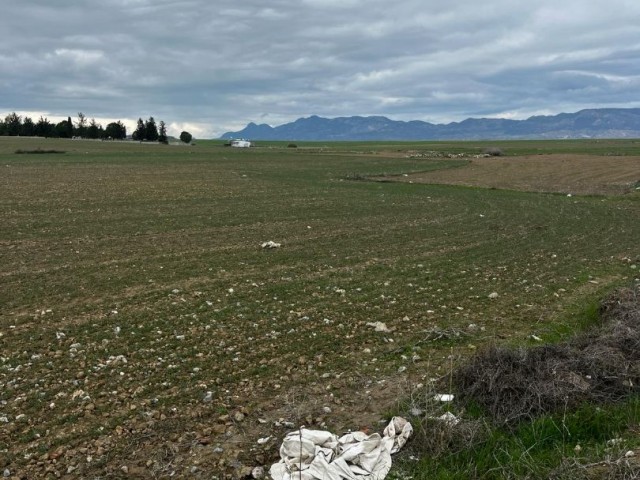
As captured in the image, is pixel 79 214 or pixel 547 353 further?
pixel 79 214

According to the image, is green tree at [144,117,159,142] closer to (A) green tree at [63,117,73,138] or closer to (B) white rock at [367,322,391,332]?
(A) green tree at [63,117,73,138]

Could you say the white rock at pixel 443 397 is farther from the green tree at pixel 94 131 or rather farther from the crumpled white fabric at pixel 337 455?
the green tree at pixel 94 131

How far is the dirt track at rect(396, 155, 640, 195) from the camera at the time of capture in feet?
131

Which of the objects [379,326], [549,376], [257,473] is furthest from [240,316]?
[549,376]

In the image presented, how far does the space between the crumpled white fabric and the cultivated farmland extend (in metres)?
0.46

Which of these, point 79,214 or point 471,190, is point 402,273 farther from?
point 471,190

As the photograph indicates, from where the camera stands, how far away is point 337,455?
5.56 meters

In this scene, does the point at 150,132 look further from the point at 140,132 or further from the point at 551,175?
the point at 551,175

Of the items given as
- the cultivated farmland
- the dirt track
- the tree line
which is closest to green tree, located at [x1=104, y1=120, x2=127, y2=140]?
the tree line

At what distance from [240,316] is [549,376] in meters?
5.58

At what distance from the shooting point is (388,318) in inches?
407

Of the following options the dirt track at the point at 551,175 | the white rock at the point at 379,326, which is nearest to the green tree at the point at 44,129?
the dirt track at the point at 551,175

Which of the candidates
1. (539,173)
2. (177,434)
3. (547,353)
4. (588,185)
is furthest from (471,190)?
(177,434)

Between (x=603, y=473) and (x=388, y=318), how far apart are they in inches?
221
